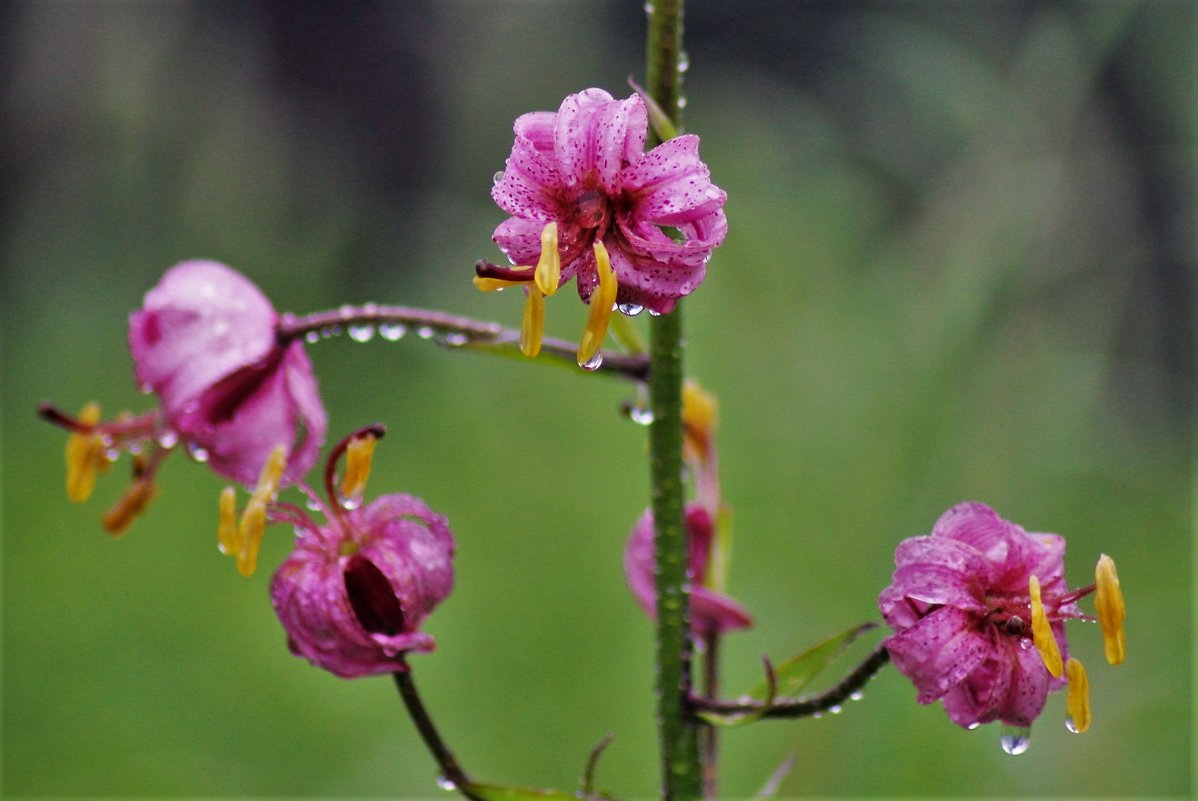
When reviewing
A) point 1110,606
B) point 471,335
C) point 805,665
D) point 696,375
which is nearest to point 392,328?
point 471,335

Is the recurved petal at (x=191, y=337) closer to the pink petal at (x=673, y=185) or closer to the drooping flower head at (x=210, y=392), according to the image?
the drooping flower head at (x=210, y=392)

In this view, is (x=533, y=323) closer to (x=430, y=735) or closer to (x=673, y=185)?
(x=673, y=185)

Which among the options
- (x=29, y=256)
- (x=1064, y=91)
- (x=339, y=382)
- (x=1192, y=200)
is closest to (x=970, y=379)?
(x=1064, y=91)

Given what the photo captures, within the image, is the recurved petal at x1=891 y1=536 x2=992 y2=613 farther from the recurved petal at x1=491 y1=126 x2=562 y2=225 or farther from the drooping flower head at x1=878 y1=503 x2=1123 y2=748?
the recurved petal at x1=491 y1=126 x2=562 y2=225

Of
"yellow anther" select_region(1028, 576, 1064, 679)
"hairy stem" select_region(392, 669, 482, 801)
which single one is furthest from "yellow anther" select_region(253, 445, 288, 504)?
"yellow anther" select_region(1028, 576, 1064, 679)

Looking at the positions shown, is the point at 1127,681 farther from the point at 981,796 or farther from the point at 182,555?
the point at 182,555

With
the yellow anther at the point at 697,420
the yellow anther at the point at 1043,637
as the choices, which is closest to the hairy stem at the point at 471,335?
the yellow anther at the point at 697,420
